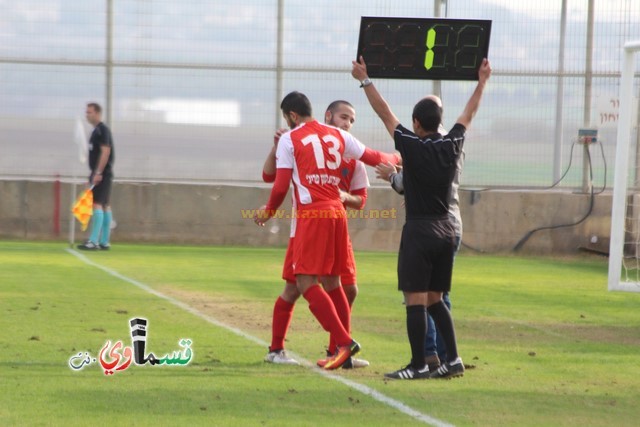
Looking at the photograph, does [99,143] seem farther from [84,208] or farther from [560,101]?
[560,101]

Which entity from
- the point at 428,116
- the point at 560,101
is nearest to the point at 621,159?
the point at 428,116

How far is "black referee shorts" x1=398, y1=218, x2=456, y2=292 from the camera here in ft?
27.8

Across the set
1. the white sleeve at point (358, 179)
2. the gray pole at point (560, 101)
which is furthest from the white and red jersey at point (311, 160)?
the gray pole at point (560, 101)

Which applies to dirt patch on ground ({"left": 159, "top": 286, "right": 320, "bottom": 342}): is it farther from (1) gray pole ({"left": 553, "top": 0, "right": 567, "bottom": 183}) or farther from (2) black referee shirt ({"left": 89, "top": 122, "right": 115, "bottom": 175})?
(1) gray pole ({"left": 553, "top": 0, "right": 567, "bottom": 183})

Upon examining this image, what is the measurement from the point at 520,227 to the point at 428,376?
43.3 feet

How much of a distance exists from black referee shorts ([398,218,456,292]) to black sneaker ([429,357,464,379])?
56 cm

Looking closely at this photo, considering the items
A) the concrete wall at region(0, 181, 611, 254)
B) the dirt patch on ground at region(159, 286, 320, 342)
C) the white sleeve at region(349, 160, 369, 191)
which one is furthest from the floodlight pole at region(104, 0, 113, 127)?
the white sleeve at region(349, 160, 369, 191)

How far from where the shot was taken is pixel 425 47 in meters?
10.5

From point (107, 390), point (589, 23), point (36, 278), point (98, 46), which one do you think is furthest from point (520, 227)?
point (107, 390)

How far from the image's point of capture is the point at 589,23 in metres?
22.2

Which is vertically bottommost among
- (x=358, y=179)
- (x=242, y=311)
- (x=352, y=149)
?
(x=242, y=311)

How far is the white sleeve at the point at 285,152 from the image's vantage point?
29.7ft

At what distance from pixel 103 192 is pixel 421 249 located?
483 inches

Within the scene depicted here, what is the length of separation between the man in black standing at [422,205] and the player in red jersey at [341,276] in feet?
2.05
